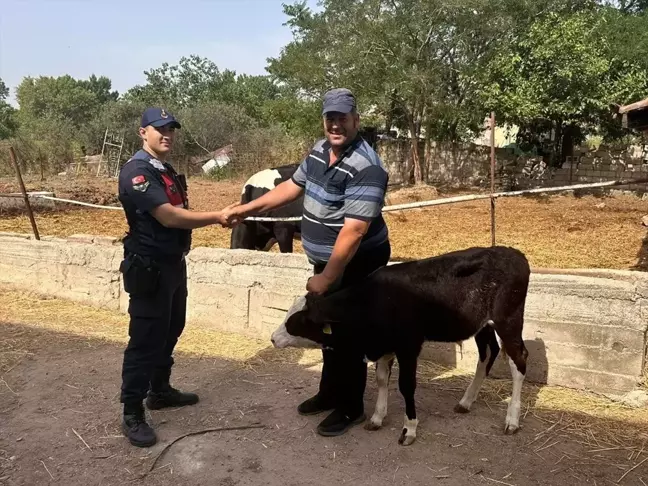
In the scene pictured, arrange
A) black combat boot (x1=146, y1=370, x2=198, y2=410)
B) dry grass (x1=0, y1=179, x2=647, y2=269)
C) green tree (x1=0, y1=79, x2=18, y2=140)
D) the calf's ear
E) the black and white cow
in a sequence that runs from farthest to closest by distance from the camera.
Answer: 1. green tree (x1=0, y1=79, x2=18, y2=140)
2. dry grass (x1=0, y1=179, x2=647, y2=269)
3. the black and white cow
4. black combat boot (x1=146, y1=370, x2=198, y2=410)
5. the calf's ear

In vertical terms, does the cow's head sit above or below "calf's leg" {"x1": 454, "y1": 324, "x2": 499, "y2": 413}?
above

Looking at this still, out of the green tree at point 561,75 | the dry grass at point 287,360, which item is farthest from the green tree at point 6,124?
the dry grass at point 287,360

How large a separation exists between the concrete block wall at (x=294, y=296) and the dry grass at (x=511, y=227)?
9.11ft

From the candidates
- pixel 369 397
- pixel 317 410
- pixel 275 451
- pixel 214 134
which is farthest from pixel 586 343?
pixel 214 134

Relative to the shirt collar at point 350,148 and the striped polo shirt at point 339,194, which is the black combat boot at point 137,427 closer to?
the striped polo shirt at point 339,194

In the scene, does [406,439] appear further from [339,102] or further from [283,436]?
[339,102]

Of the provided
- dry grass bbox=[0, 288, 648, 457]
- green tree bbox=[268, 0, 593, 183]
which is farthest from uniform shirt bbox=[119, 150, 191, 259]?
green tree bbox=[268, 0, 593, 183]

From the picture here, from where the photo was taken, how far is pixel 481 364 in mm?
3762

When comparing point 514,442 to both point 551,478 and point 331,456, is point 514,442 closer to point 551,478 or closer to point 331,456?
point 551,478

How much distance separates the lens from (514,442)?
11.0 feet

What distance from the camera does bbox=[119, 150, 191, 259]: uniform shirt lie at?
10.5 ft

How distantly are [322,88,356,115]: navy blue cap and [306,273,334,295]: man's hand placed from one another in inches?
34.3

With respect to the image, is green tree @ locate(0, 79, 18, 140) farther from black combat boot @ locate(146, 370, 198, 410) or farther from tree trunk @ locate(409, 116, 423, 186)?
black combat boot @ locate(146, 370, 198, 410)

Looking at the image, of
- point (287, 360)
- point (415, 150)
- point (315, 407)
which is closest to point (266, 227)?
point (287, 360)
